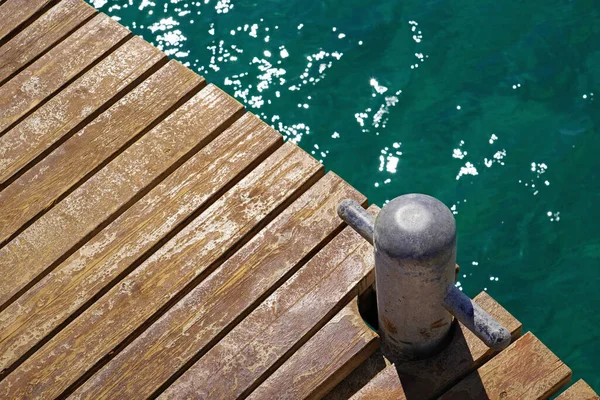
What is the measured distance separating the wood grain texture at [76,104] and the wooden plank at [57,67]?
61 millimetres

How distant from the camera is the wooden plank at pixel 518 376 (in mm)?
3107

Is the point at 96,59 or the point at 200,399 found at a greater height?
the point at 96,59

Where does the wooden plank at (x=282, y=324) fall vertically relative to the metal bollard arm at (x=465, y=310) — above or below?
below

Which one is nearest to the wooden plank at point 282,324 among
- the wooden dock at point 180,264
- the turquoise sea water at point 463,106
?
the wooden dock at point 180,264

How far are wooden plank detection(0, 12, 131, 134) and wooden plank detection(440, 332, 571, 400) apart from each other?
255 centimetres

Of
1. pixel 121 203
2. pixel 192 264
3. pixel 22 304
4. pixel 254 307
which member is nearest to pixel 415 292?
pixel 254 307

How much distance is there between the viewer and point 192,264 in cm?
351

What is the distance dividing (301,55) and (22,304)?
2.93m

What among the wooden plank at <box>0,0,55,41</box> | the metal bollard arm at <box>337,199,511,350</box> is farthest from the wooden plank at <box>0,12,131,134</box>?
the metal bollard arm at <box>337,199,511,350</box>

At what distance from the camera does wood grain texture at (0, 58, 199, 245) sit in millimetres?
3818

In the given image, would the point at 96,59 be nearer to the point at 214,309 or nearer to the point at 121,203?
the point at 121,203

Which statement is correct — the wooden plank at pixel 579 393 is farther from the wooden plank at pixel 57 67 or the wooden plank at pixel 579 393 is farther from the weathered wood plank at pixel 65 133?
the wooden plank at pixel 57 67

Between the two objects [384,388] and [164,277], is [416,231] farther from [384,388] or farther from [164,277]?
[164,277]

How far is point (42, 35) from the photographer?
177 inches
